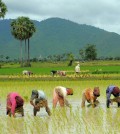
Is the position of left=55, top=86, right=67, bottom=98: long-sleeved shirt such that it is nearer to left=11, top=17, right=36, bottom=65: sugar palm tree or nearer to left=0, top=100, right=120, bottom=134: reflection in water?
left=0, top=100, right=120, bottom=134: reflection in water

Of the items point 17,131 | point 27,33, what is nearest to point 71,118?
point 17,131

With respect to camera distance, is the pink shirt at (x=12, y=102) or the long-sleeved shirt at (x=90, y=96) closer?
the pink shirt at (x=12, y=102)

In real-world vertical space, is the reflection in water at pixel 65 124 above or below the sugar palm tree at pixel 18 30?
below

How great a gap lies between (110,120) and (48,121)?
60.8 inches

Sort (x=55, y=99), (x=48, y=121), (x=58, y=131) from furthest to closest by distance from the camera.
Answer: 1. (x=55, y=99)
2. (x=48, y=121)
3. (x=58, y=131)

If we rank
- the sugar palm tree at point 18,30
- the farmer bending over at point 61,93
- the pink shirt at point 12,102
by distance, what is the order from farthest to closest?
the sugar palm tree at point 18,30
the farmer bending over at point 61,93
the pink shirt at point 12,102

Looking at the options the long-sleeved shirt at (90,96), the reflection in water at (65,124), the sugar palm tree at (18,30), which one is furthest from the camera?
the sugar palm tree at (18,30)

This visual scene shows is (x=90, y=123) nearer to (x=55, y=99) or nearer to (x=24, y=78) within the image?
(x=55, y=99)

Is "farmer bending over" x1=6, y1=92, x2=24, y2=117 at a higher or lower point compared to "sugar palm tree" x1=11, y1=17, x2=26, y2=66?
lower

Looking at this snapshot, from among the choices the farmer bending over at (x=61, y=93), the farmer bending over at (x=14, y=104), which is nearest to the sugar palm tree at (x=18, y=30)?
the farmer bending over at (x=61, y=93)

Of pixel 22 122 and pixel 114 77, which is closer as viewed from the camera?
pixel 22 122

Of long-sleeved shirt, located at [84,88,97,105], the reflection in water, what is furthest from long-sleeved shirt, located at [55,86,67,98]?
long-sleeved shirt, located at [84,88,97,105]

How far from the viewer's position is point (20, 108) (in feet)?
39.2

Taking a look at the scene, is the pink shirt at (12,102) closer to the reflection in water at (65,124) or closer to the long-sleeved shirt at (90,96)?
the reflection in water at (65,124)
